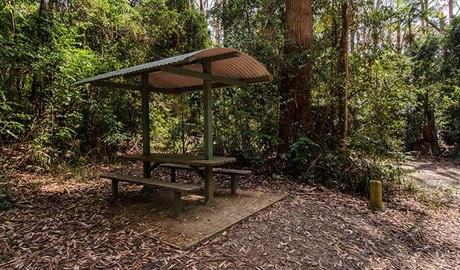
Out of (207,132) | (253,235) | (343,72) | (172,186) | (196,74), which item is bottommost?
(253,235)

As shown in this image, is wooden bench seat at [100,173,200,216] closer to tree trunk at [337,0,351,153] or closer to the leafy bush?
the leafy bush

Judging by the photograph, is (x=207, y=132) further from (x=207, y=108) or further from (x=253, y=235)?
(x=253, y=235)

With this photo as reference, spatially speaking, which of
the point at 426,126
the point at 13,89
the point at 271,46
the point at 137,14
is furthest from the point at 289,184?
the point at 426,126

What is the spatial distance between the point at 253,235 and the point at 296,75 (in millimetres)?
3943

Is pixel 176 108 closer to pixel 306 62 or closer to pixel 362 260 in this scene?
pixel 306 62

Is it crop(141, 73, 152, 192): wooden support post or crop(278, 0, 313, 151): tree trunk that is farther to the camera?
crop(278, 0, 313, 151): tree trunk

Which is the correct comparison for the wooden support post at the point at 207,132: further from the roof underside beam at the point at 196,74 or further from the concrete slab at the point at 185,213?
the concrete slab at the point at 185,213

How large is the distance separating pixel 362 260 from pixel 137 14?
345 inches

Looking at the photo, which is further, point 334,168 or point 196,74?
point 334,168

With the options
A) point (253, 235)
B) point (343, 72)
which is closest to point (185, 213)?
point (253, 235)

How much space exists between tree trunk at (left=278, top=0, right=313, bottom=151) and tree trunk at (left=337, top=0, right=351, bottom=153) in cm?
64

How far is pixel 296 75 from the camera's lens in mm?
5918

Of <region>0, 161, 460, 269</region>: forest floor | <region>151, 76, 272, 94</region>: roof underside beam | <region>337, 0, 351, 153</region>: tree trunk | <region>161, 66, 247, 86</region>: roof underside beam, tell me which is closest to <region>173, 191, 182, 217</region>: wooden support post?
<region>0, 161, 460, 269</region>: forest floor

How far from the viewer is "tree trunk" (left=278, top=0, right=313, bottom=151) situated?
5.86 metres
